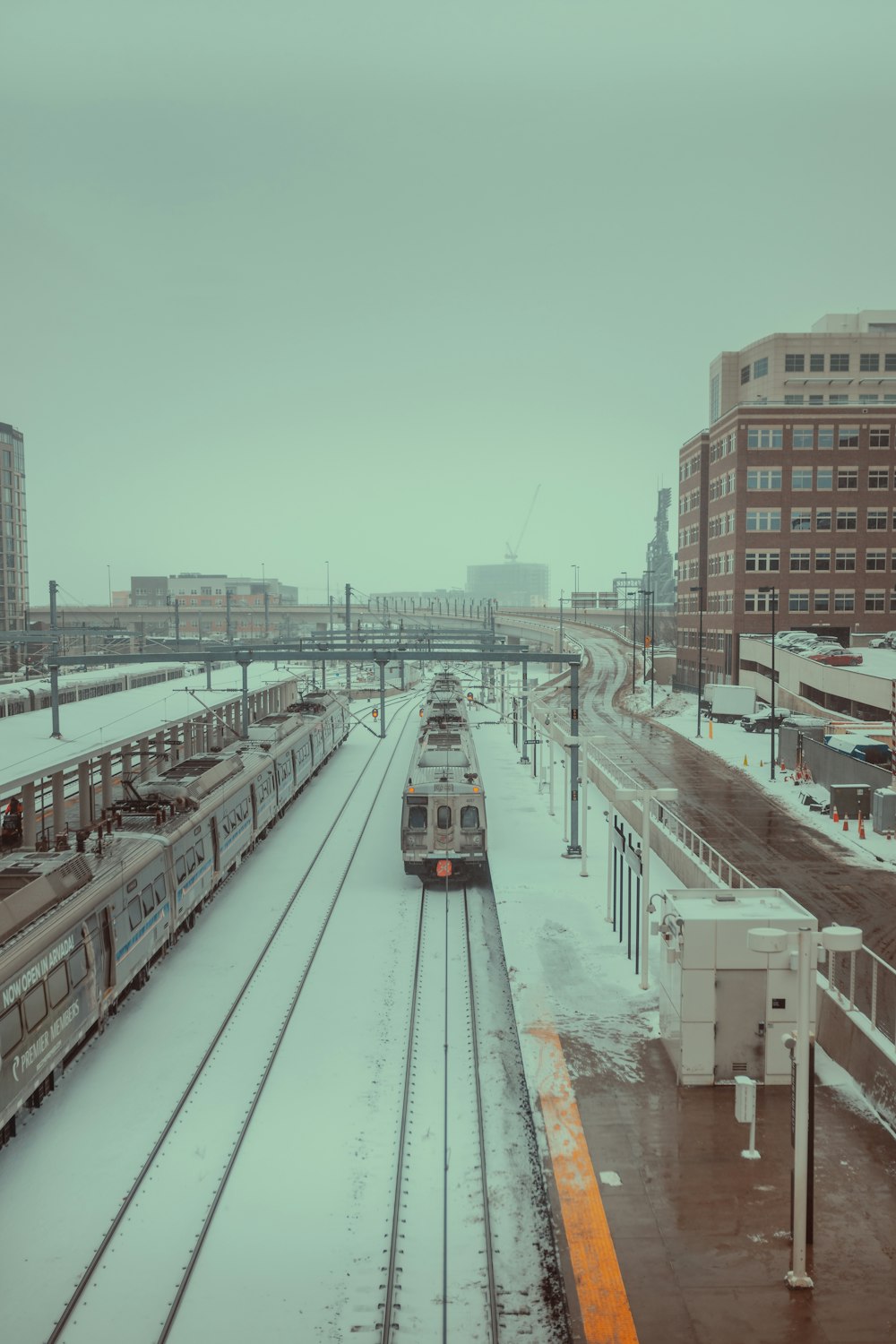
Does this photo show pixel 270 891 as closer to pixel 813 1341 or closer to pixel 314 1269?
pixel 314 1269

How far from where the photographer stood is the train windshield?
81.3ft

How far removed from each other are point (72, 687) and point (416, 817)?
26222 millimetres

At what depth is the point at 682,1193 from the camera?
35.8ft

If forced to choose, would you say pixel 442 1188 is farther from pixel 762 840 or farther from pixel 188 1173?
pixel 762 840

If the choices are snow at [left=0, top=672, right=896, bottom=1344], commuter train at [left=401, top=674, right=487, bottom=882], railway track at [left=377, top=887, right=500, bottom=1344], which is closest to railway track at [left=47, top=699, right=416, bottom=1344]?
snow at [left=0, top=672, right=896, bottom=1344]

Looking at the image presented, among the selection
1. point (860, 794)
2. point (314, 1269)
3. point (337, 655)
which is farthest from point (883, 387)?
point (314, 1269)

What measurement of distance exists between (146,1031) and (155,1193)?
5049 mm

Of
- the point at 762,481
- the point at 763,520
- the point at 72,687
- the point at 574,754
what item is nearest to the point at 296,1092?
the point at 574,754

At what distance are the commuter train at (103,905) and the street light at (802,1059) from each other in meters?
8.76

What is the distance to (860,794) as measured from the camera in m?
30.9

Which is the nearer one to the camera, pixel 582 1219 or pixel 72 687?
pixel 582 1219

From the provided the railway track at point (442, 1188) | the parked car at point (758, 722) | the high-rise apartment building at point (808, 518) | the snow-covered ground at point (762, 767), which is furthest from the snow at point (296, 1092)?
the high-rise apartment building at point (808, 518)

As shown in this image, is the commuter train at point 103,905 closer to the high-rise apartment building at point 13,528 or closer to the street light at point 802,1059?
the street light at point 802,1059

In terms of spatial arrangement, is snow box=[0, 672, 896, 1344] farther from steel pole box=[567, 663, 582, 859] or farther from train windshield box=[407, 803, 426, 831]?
train windshield box=[407, 803, 426, 831]
